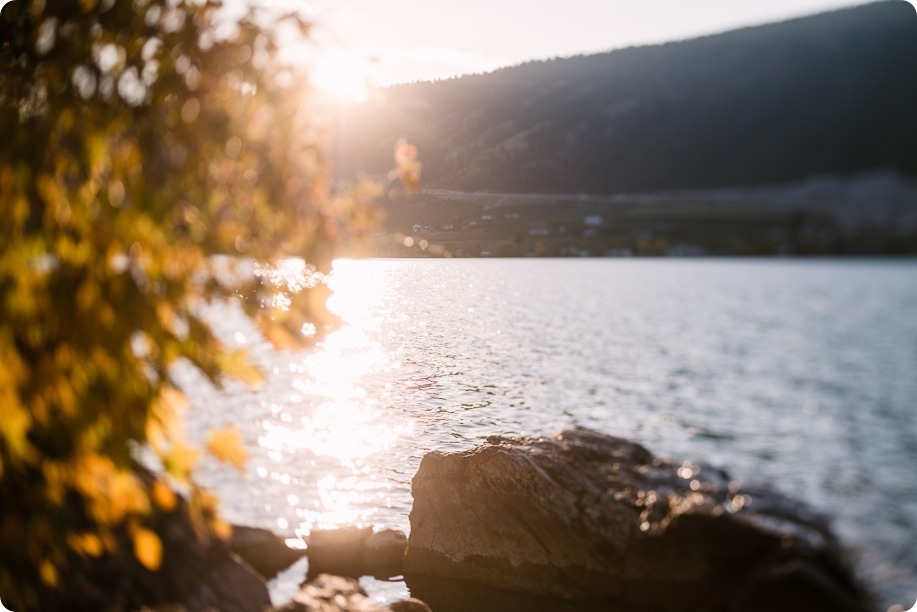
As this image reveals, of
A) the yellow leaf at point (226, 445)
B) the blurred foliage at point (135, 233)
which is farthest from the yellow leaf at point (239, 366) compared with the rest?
the yellow leaf at point (226, 445)

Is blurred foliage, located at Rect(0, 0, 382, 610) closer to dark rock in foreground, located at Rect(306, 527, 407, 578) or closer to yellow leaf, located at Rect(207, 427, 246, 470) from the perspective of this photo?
yellow leaf, located at Rect(207, 427, 246, 470)

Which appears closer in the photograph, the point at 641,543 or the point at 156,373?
the point at 156,373

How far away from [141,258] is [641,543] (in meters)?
7.35

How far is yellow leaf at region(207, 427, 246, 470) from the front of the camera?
3.20 metres

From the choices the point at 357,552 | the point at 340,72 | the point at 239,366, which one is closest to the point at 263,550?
the point at 357,552

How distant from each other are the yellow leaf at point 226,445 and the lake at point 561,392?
1409mm

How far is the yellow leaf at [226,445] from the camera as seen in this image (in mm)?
3203

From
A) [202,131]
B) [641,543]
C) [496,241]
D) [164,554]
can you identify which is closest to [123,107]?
[202,131]

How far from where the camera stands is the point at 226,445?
10.6 feet

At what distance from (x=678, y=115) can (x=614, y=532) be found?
200 inches

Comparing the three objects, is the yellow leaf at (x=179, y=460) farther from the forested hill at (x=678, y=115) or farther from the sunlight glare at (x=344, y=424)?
the sunlight glare at (x=344, y=424)

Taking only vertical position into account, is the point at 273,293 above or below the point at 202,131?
below

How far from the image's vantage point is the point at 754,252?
7301mm

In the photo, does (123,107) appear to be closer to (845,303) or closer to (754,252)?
(754,252)
